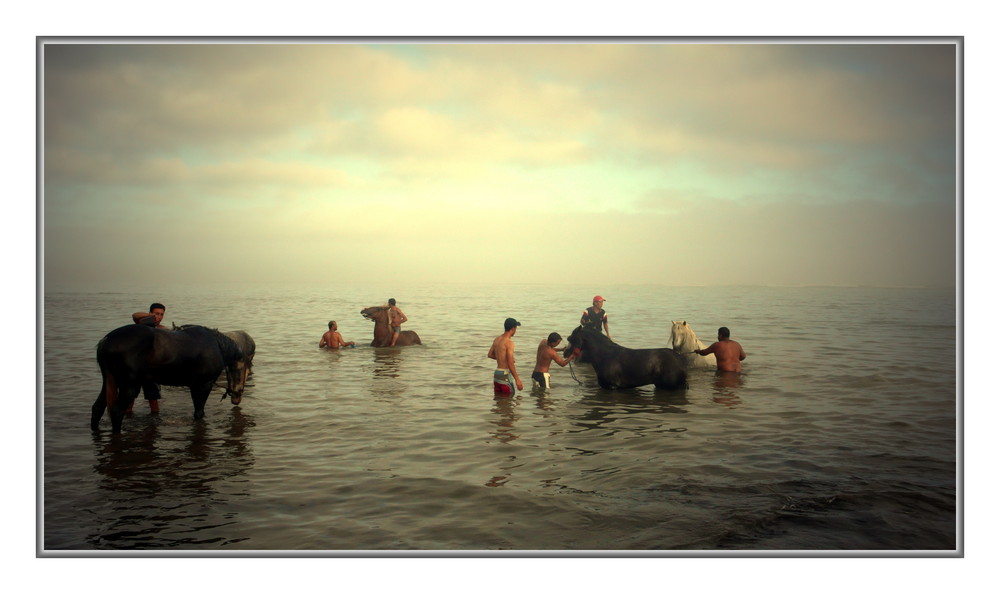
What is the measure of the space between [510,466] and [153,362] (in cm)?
538

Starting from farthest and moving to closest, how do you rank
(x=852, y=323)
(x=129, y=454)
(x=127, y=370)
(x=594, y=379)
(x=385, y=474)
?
(x=852, y=323)
(x=594, y=379)
(x=127, y=370)
(x=129, y=454)
(x=385, y=474)

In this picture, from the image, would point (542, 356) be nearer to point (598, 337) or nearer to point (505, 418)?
point (598, 337)

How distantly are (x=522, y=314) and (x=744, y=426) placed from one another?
32857 millimetres

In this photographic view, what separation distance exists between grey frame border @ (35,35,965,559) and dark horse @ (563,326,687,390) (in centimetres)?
580

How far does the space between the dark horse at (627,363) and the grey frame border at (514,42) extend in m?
5.80

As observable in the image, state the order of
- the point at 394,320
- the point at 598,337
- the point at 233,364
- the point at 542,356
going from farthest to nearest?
the point at 394,320, the point at 542,356, the point at 598,337, the point at 233,364

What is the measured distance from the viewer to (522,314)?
143 feet

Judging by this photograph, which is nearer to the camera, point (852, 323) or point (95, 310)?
point (852, 323)

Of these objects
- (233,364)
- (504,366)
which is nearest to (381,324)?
(504,366)

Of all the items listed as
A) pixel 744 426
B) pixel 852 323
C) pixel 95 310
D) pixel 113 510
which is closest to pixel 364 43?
pixel 113 510

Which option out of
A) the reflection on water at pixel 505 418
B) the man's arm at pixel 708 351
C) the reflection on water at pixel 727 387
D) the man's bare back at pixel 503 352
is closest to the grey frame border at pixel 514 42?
the reflection on water at pixel 505 418

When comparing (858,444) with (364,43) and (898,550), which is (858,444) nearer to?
(898,550)

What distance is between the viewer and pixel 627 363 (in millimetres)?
13320

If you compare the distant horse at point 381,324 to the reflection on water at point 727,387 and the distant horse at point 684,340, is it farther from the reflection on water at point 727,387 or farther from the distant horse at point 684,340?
the reflection on water at point 727,387
